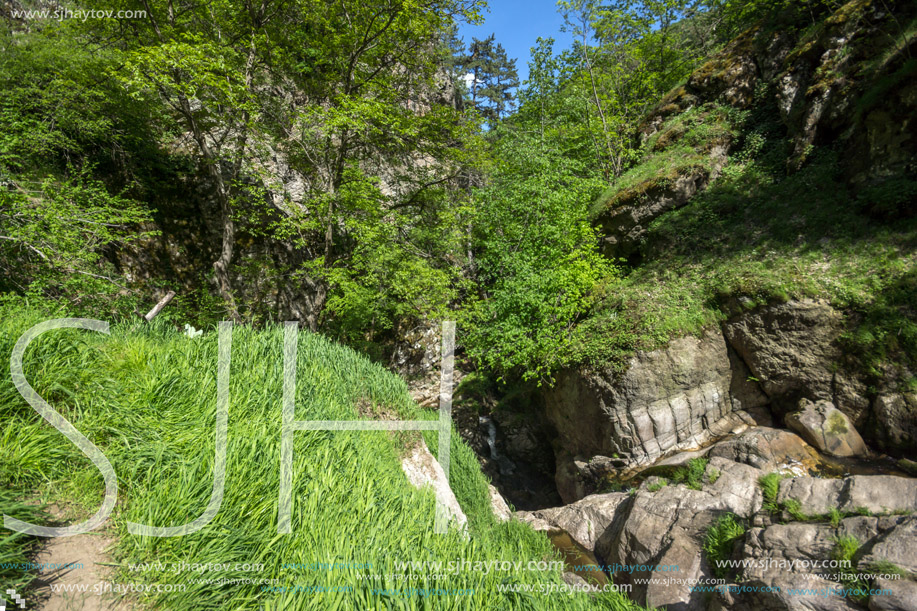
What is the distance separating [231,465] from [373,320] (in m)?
9.83

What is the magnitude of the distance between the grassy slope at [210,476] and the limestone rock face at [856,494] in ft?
8.83

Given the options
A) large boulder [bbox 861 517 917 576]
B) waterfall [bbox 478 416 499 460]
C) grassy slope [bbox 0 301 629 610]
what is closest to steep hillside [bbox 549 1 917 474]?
waterfall [bbox 478 416 499 460]

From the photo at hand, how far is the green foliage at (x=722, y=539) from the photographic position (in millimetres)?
4863

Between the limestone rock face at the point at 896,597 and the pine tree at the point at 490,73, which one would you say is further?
the pine tree at the point at 490,73

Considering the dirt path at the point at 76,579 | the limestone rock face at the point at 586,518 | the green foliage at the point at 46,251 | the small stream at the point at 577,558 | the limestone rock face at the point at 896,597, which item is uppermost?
the green foliage at the point at 46,251

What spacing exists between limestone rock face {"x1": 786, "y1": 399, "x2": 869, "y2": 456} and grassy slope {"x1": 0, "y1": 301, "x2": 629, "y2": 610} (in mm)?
5492

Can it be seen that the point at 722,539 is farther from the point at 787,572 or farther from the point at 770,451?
the point at 770,451

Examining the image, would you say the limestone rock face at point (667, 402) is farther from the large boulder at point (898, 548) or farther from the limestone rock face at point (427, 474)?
the large boulder at point (898, 548)

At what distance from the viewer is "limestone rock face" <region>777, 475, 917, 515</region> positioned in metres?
4.16

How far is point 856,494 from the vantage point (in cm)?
439

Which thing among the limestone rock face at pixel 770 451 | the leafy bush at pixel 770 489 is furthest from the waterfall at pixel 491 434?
the leafy bush at pixel 770 489

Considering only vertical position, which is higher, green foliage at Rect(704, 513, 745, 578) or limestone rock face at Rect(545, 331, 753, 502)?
limestone rock face at Rect(545, 331, 753, 502)

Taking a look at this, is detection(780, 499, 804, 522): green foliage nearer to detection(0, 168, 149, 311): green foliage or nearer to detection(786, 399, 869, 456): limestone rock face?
detection(786, 399, 869, 456): limestone rock face

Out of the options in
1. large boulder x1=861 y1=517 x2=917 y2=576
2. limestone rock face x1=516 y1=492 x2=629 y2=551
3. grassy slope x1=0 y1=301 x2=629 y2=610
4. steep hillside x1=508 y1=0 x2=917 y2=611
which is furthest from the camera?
limestone rock face x1=516 y1=492 x2=629 y2=551
